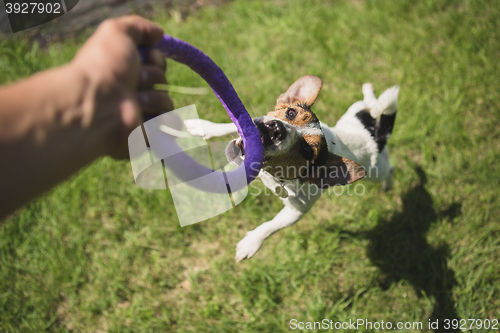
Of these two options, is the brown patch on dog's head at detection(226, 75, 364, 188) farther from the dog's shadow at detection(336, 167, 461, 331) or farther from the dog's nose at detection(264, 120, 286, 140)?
the dog's shadow at detection(336, 167, 461, 331)

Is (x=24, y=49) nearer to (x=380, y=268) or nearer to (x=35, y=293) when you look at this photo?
(x=35, y=293)

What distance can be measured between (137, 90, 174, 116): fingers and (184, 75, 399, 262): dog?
959 mm

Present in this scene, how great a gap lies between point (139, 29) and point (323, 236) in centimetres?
273

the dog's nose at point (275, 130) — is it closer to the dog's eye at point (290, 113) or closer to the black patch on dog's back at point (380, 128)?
the dog's eye at point (290, 113)

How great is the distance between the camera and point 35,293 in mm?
3244

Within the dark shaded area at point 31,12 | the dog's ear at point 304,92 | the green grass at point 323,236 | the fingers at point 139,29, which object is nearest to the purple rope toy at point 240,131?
the fingers at point 139,29

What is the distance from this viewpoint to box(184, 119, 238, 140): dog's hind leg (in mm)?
2705

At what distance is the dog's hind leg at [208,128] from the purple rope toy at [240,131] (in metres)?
0.70

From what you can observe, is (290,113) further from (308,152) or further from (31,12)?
(31,12)

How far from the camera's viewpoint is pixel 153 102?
43.9 inches

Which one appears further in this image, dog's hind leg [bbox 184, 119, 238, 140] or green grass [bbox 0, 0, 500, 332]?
green grass [bbox 0, 0, 500, 332]

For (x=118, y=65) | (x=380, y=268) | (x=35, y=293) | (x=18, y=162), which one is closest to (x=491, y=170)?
(x=380, y=268)

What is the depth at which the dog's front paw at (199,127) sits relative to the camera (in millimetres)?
2809

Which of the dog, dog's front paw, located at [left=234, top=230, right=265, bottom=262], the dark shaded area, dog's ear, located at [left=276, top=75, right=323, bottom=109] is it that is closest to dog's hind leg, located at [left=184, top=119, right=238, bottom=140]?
the dog
